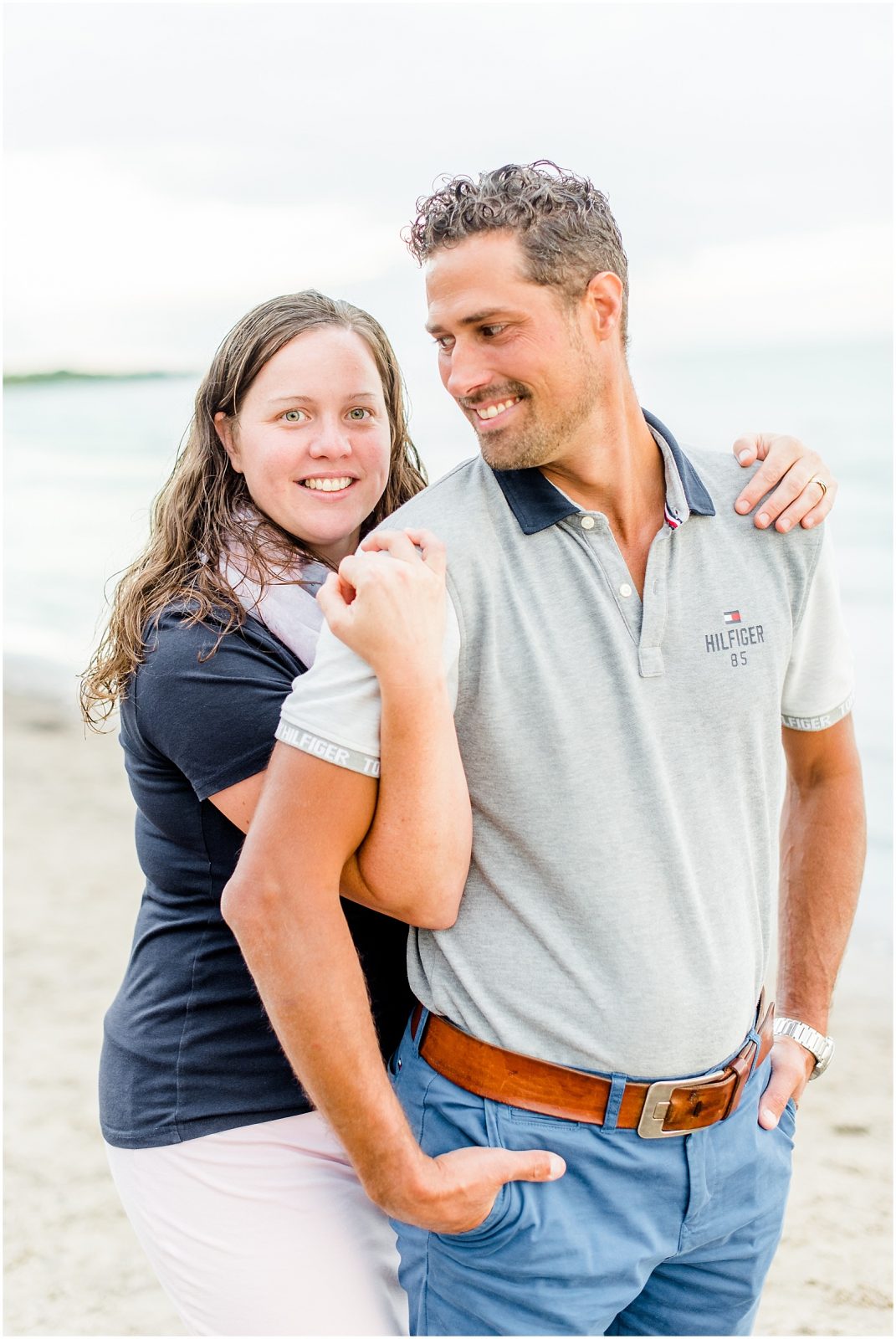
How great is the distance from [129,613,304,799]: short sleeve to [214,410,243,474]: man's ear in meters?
0.42

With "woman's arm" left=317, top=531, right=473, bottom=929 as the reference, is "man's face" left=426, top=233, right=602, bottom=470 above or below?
above

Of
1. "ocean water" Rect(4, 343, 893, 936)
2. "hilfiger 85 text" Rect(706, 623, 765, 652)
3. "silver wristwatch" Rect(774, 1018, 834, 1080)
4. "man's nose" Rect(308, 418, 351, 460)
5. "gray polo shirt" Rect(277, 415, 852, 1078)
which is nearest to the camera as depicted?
"gray polo shirt" Rect(277, 415, 852, 1078)

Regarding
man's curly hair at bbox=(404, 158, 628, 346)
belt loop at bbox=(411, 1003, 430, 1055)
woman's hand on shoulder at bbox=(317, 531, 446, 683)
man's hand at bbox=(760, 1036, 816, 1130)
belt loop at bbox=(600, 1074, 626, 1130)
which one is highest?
man's curly hair at bbox=(404, 158, 628, 346)

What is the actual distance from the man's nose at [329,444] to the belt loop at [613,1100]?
1052mm

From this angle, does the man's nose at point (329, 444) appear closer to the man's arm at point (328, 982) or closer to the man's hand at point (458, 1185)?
the man's arm at point (328, 982)

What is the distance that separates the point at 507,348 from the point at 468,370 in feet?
0.20

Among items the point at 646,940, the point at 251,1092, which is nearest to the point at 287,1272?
the point at 251,1092

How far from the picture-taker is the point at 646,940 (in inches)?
69.6

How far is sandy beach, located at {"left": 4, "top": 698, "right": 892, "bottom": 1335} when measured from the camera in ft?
12.4

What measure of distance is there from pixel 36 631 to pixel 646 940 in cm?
1258

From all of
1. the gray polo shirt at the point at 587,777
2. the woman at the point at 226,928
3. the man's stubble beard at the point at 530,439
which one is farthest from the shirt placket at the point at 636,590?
the woman at the point at 226,928

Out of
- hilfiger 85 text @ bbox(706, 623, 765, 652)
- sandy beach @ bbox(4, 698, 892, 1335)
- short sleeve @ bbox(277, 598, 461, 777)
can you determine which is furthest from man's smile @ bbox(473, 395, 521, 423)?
sandy beach @ bbox(4, 698, 892, 1335)

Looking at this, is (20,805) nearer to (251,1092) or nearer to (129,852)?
(129,852)

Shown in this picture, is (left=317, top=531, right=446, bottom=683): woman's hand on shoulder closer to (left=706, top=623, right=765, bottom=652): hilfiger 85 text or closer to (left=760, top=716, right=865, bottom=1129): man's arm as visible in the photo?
(left=706, top=623, right=765, bottom=652): hilfiger 85 text
